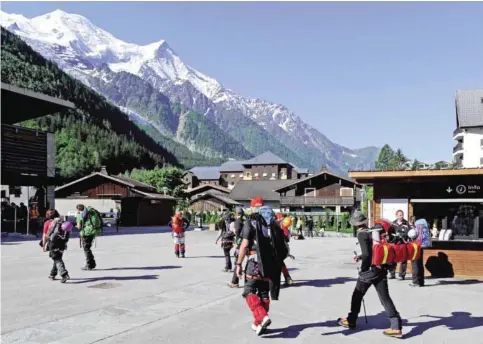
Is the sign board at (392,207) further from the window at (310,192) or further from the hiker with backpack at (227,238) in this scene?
the window at (310,192)

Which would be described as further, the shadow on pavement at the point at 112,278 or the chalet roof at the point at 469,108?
the chalet roof at the point at 469,108

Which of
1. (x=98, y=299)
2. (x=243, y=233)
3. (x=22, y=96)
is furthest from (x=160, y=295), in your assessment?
(x=22, y=96)

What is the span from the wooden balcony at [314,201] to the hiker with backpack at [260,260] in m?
59.3

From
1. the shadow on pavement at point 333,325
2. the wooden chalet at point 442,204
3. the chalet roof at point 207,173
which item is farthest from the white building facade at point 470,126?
the chalet roof at point 207,173

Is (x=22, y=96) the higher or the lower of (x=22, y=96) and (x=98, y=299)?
the higher

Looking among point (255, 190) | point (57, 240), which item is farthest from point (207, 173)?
point (57, 240)

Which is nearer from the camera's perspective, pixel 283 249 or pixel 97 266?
pixel 283 249

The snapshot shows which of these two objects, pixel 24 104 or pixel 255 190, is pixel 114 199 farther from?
pixel 255 190

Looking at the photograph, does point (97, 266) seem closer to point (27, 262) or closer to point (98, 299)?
point (27, 262)

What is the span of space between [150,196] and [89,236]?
39.2 m

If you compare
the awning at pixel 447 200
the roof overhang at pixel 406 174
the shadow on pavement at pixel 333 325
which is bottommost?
the shadow on pavement at pixel 333 325

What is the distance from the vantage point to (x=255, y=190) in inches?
3607

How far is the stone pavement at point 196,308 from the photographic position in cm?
724

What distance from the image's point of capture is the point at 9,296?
396 inches
